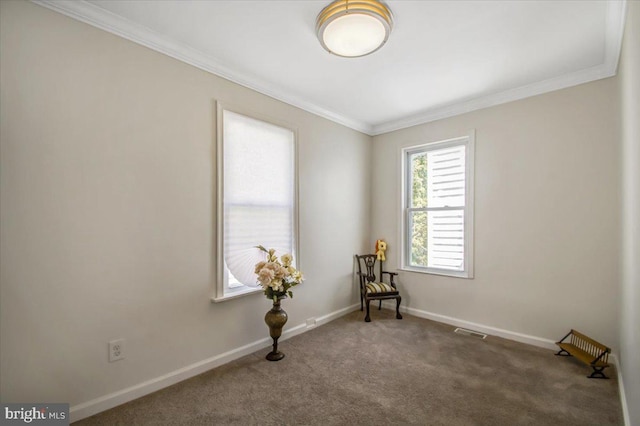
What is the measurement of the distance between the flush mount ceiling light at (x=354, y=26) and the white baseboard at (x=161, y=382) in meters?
2.66

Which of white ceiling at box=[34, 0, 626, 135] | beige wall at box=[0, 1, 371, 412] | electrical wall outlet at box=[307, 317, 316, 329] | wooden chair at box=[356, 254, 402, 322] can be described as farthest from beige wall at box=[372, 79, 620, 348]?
beige wall at box=[0, 1, 371, 412]

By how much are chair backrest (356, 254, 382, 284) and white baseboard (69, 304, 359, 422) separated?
4.22 feet

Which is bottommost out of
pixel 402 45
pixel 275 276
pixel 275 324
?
pixel 275 324

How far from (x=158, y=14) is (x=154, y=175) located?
1.10 m

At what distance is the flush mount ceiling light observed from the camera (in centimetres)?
183

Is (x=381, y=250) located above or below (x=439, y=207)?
below

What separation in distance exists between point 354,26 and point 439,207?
8.41 ft

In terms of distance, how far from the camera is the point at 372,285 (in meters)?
3.76

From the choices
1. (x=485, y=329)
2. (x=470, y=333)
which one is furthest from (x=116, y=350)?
(x=485, y=329)

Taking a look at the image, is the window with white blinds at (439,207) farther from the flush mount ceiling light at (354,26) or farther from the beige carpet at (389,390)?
the flush mount ceiling light at (354,26)

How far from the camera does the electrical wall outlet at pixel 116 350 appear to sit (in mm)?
1988

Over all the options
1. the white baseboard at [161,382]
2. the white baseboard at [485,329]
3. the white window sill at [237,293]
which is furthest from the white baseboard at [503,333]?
the white window sill at [237,293]

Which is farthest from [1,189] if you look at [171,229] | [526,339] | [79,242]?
[526,339]

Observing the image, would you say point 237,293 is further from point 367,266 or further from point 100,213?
point 367,266
